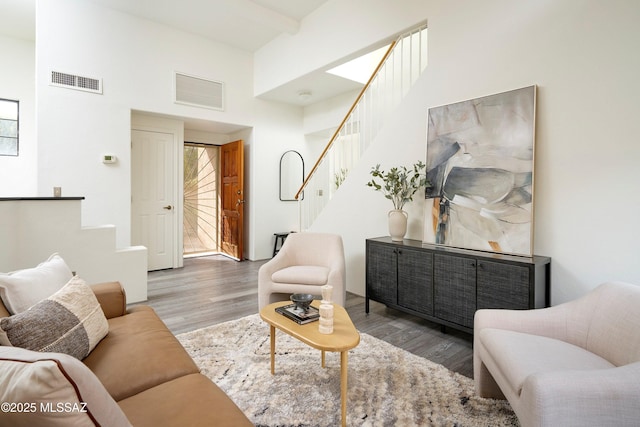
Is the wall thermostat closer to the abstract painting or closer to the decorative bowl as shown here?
the decorative bowl

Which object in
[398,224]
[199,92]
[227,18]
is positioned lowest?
[398,224]

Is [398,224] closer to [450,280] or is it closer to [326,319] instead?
[450,280]

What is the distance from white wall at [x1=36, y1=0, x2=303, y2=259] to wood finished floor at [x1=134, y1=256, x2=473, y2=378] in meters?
1.14

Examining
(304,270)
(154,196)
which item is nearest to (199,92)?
(154,196)

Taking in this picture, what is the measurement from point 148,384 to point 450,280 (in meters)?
2.22

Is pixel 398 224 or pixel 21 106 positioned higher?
pixel 21 106

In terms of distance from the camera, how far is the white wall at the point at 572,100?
2176 mm

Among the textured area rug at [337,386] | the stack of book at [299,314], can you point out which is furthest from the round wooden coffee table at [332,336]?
the textured area rug at [337,386]

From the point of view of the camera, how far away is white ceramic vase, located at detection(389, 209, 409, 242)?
326 cm

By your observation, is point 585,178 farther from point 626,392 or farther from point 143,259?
point 143,259

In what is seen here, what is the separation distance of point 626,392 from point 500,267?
4.39 ft

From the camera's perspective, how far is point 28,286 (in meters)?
1.58

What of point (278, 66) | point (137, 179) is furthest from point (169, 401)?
point (278, 66)

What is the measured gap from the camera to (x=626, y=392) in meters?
1.13
